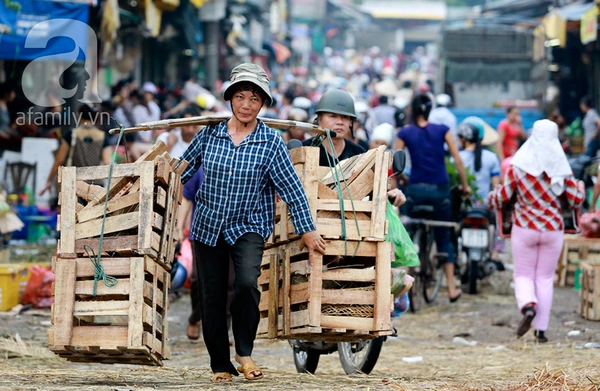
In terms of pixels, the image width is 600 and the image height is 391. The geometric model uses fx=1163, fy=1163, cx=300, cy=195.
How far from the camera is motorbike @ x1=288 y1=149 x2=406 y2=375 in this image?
7.75 metres

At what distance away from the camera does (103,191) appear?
6539 mm

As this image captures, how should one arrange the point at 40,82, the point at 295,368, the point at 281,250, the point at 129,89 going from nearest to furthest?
the point at 281,250
the point at 295,368
the point at 40,82
the point at 129,89

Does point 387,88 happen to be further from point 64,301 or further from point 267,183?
point 64,301

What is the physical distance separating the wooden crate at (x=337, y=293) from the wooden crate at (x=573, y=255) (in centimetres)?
677

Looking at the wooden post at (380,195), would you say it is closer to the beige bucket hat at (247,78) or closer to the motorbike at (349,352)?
the motorbike at (349,352)

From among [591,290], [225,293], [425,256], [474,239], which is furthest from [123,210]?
[474,239]

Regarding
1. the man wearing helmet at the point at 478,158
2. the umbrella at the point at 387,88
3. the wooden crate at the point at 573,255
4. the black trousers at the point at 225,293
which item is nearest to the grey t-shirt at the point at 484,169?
the man wearing helmet at the point at 478,158

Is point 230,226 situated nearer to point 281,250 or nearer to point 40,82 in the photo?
point 281,250

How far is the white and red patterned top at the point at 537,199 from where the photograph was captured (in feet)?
31.8

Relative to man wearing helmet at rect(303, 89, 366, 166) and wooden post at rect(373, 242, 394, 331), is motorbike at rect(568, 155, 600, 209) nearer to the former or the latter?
man wearing helmet at rect(303, 89, 366, 166)

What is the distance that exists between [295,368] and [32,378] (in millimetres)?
2493

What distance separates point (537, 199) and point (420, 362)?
179cm

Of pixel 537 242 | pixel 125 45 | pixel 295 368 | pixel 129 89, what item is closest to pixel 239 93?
pixel 295 368

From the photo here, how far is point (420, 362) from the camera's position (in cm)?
898
